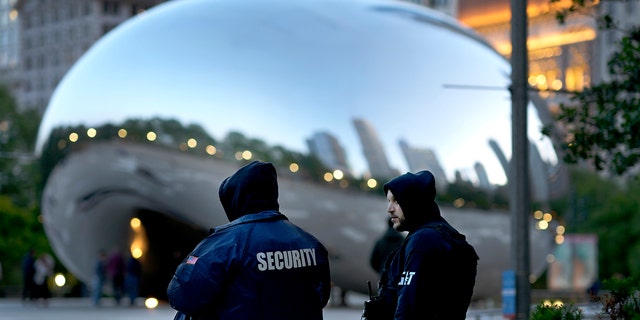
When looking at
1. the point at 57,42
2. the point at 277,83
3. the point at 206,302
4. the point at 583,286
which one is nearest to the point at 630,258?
the point at 583,286

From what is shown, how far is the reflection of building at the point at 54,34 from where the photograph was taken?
Answer: 480 feet

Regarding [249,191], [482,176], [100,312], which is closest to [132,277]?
[100,312]

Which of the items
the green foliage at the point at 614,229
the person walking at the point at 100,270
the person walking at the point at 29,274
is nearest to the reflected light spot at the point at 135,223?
the person walking at the point at 100,270

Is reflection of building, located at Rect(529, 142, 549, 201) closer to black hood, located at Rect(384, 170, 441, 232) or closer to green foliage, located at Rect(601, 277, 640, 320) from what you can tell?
green foliage, located at Rect(601, 277, 640, 320)

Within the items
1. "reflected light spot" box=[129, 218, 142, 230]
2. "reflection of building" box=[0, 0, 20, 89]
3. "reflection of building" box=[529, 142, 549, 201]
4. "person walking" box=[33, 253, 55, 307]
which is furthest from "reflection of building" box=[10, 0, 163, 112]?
"reflection of building" box=[529, 142, 549, 201]

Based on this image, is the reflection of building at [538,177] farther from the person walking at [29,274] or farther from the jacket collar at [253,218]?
the jacket collar at [253,218]

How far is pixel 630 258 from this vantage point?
Result: 208ft

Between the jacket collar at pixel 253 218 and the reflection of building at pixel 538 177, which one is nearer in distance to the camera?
the jacket collar at pixel 253 218

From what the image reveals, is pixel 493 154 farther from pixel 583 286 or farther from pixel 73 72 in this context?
pixel 583 286

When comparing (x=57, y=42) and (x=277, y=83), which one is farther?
(x=57, y=42)

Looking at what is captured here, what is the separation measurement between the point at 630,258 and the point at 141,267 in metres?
35.8

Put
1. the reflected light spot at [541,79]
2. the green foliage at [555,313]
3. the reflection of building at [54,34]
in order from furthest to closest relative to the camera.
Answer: the reflection of building at [54,34]
the reflected light spot at [541,79]
the green foliage at [555,313]

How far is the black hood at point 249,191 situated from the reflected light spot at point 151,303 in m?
23.4

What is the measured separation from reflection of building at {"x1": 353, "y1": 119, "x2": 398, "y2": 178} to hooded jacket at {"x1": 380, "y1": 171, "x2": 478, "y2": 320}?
17.9 meters
